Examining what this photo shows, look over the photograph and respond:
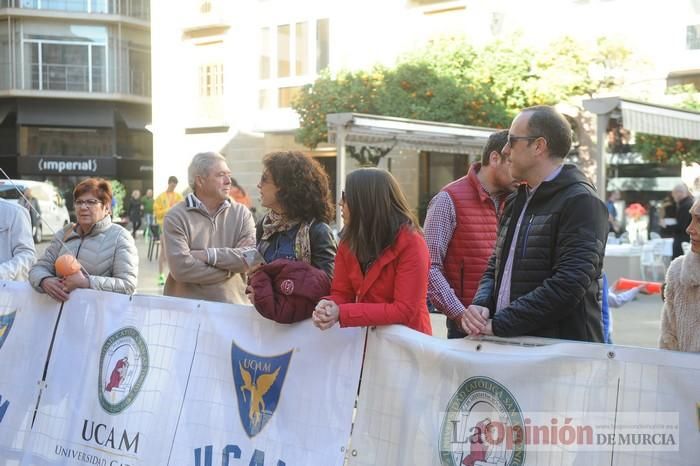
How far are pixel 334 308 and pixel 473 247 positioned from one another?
39.6 inches

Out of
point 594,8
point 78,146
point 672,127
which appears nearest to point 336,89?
point 594,8

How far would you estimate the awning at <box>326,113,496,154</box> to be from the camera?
1457 centimetres

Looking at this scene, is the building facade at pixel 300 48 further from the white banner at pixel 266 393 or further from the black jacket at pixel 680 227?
the white banner at pixel 266 393

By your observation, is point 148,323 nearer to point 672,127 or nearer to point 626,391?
point 626,391

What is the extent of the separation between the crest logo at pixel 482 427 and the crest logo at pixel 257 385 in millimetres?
1007

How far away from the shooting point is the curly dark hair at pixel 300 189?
16.0ft

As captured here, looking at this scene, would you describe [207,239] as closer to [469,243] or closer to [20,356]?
[20,356]

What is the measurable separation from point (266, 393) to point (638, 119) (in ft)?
32.3

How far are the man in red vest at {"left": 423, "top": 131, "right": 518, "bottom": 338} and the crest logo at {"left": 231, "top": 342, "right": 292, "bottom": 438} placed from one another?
0.92 meters

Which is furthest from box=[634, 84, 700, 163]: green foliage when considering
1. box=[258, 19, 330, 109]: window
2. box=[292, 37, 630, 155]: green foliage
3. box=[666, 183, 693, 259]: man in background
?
box=[258, 19, 330, 109]: window

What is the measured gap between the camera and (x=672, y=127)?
13836 millimetres

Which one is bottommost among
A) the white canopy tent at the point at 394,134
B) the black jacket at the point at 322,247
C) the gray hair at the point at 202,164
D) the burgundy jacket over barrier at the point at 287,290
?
the burgundy jacket over barrier at the point at 287,290

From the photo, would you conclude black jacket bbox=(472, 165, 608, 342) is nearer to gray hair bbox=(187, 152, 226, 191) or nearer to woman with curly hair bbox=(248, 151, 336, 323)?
woman with curly hair bbox=(248, 151, 336, 323)

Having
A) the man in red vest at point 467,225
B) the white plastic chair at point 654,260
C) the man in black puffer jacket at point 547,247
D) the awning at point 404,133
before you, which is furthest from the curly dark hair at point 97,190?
the white plastic chair at point 654,260
